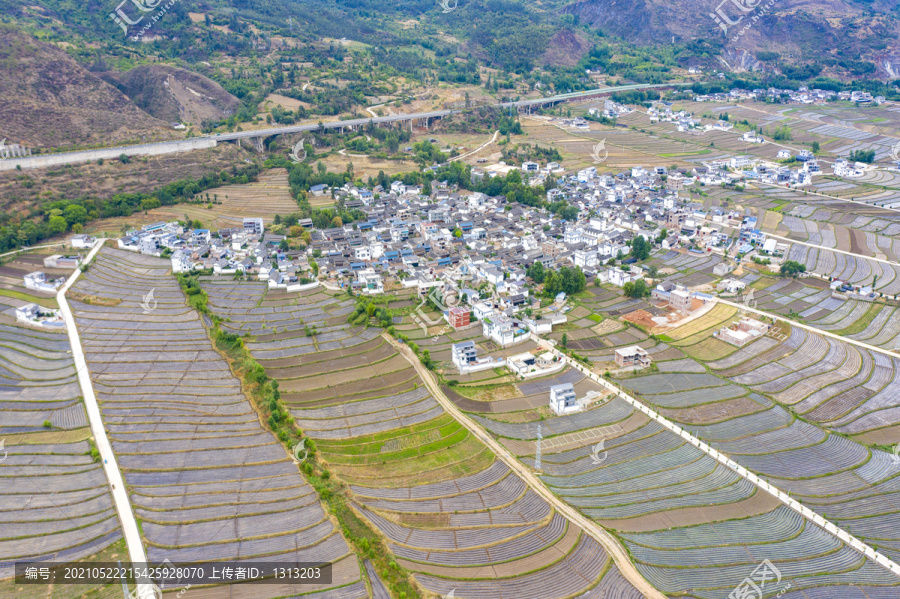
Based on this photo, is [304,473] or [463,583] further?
[304,473]

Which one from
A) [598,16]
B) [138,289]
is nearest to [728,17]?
[598,16]

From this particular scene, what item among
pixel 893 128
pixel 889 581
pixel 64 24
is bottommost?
pixel 889 581

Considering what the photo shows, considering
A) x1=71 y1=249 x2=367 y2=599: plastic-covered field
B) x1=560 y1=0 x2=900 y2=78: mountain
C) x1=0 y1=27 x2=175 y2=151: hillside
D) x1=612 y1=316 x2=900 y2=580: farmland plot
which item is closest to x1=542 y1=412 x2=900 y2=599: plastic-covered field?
x1=612 y1=316 x2=900 y2=580: farmland plot

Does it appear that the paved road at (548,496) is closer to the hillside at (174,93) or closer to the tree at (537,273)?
the tree at (537,273)

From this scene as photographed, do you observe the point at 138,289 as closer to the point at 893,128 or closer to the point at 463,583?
the point at 463,583

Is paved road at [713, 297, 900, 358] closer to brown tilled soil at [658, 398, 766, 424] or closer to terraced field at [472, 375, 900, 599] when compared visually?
brown tilled soil at [658, 398, 766, 424]

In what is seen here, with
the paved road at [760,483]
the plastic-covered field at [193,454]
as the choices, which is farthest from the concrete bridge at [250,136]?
the paved road at [760,483]

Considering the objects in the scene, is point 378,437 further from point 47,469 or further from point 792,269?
point 792,269
